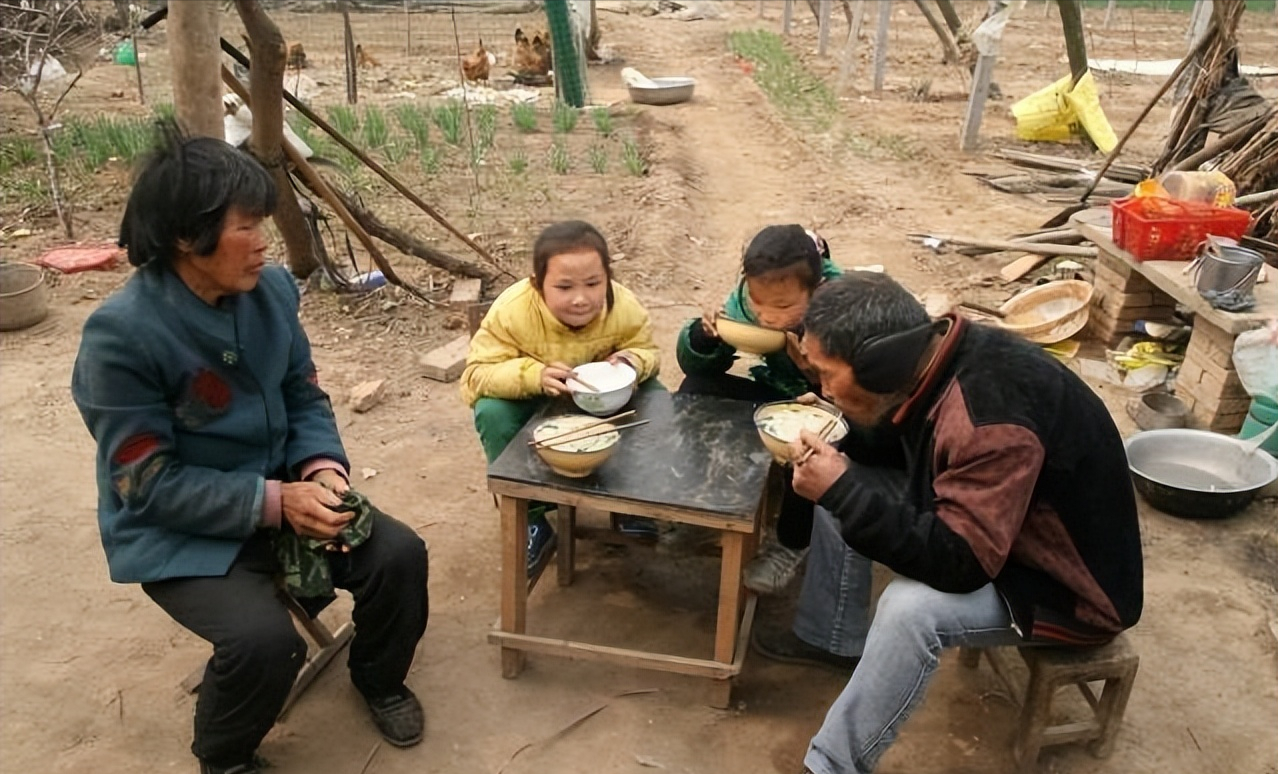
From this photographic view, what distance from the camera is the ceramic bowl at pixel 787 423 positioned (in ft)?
7.82

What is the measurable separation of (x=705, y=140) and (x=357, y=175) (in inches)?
137

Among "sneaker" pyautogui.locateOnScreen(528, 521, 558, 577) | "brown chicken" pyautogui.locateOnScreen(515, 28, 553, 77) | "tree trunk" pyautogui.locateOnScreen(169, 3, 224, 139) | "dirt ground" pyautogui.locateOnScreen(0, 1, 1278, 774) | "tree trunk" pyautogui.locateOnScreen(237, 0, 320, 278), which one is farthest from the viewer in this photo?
"brown chicken" pyautogui.locateOnScreen(515, 28, 553, 77)

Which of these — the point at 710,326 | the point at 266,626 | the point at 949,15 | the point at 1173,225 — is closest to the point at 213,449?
the point at 266,626

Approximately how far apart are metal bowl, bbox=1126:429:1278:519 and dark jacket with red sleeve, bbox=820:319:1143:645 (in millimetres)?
1518

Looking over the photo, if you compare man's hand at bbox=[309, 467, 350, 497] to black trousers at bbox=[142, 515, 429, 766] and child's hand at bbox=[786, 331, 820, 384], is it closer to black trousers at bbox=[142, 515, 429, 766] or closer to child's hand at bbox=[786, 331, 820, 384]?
black trousers at bbox=[142, 515, 429, 766]

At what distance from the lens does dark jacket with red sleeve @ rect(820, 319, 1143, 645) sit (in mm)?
1951

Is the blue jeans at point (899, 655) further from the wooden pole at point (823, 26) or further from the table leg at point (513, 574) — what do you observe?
the wooden pole at point (823, 26)

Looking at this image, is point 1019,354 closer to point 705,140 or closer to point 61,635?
point 61,635

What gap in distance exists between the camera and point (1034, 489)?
204cm

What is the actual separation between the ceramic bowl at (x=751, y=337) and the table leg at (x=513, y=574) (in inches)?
28.9

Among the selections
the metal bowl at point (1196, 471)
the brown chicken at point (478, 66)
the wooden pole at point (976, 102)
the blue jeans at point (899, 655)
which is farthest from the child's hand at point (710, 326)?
the brown chicken at point (478, 66)

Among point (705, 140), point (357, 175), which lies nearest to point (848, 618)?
point (357, 175)

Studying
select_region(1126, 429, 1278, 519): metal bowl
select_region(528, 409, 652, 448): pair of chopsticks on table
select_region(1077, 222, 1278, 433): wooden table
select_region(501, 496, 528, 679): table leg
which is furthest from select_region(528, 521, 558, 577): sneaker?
select_region(1077, 222, 1278, 433): wooden table

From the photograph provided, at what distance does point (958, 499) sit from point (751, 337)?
37.0 inches
